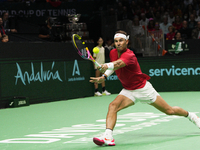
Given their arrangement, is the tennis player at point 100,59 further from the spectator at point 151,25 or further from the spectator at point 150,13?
the spectator at point 150,13

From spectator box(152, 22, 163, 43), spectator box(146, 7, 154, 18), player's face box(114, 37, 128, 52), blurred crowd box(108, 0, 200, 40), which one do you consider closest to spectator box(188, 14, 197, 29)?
blurred crowd box(108, 0, 200, 40)

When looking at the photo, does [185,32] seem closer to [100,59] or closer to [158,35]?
[158,35]

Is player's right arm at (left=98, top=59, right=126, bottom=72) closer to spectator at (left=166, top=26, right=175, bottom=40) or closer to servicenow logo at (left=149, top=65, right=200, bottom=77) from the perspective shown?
servicenow logo at (left=149, top=65, right=200, bottom=77)

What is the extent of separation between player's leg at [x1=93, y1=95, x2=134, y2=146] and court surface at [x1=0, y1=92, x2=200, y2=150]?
12 cm

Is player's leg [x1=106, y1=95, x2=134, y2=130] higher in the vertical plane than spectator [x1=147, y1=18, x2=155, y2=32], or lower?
lower

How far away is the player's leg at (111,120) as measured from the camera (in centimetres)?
564

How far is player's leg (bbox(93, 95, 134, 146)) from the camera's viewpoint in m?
5.64

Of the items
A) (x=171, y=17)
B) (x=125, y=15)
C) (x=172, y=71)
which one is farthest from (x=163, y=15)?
(x=172, y=71)

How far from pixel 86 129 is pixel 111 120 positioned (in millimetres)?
1665

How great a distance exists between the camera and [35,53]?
1258 cm

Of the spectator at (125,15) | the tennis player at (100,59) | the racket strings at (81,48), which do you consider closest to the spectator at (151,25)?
the spectator at (125,15)

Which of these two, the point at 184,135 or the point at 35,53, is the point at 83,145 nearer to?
the point at 184,135

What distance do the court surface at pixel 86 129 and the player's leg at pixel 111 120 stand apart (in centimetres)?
12

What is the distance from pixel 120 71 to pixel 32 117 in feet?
13.2
